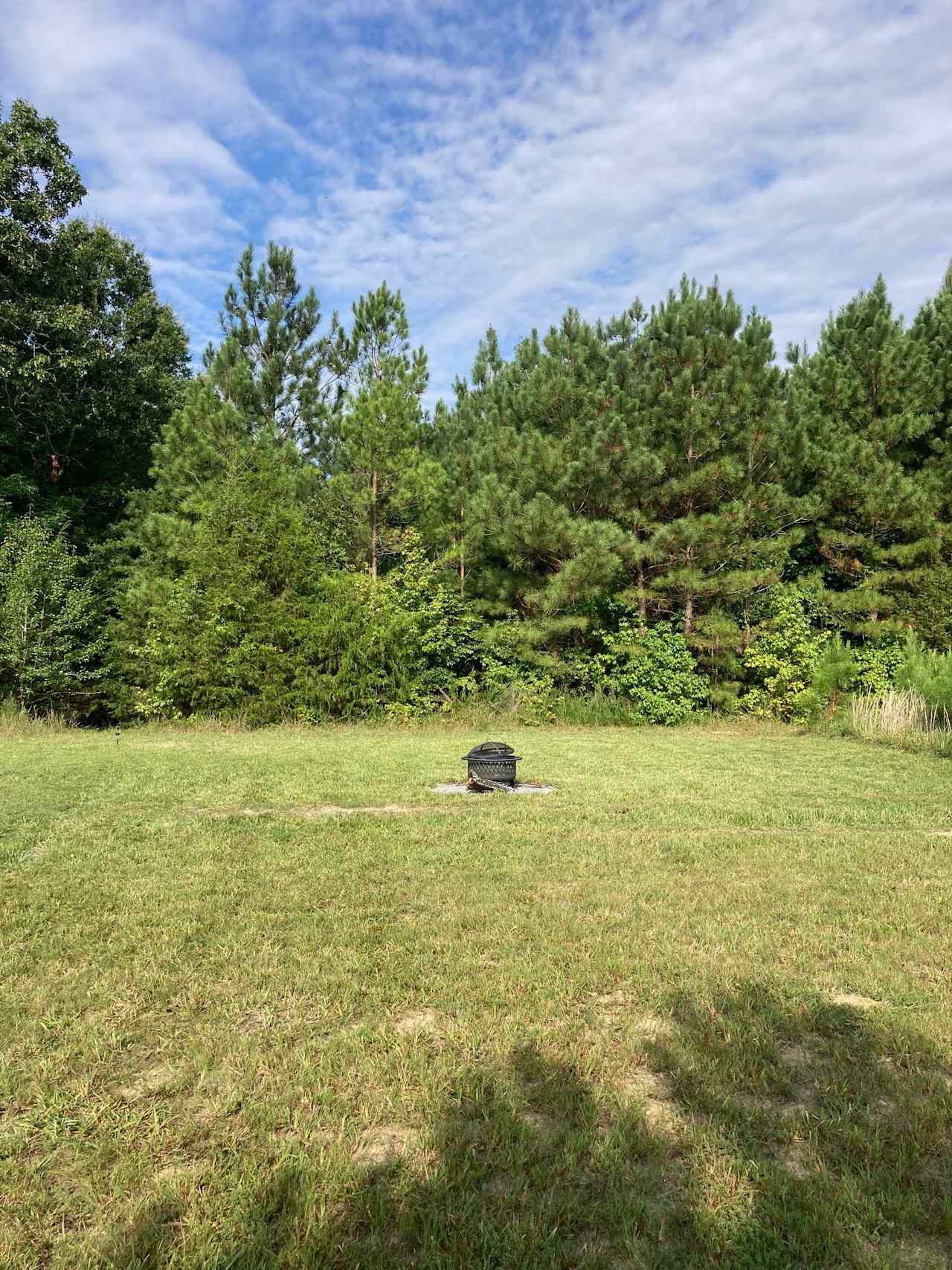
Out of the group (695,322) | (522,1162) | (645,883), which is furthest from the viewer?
(695,322)

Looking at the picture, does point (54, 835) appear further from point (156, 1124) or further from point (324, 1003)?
point (156, 1124)

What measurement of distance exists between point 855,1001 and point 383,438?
13.8m

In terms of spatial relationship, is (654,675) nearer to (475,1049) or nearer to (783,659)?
(783,659)

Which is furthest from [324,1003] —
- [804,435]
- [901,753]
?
[804,435]

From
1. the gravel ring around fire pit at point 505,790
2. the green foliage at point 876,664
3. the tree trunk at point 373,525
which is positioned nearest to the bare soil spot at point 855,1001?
the gravel ring around fire pit at point 505,790

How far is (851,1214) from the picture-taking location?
1720mm

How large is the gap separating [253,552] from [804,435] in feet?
36.7

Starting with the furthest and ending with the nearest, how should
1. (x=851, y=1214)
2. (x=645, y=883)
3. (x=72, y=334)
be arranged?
1. (x=72, y=334)
2. (x=645, y=883)
3. (x=851, y=1214)

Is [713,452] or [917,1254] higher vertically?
[713,452]

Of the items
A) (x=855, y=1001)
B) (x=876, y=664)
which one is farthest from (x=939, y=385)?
(x=855, y=1001)

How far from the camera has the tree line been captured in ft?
46.1

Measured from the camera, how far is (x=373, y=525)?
15633 millimetres

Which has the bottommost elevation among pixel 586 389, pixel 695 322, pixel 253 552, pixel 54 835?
pixel 54 835

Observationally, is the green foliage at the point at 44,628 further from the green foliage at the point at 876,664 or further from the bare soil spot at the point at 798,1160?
the green foliage at the point at 876,664
